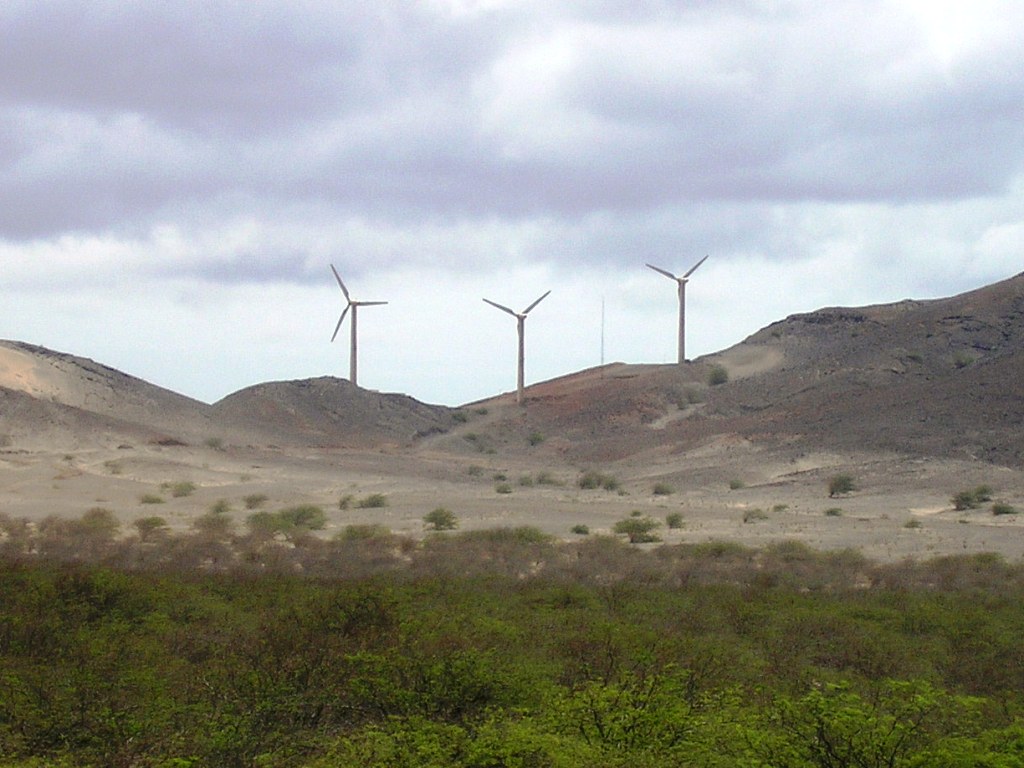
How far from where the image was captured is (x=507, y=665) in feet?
58.9

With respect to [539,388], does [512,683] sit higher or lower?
lower

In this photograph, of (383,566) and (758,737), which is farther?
(383,566)

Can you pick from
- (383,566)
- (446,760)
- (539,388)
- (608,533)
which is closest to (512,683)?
(446,760)

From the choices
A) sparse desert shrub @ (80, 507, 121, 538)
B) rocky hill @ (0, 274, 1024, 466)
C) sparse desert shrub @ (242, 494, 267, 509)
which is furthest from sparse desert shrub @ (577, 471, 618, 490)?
sparse desert shrub @ (80, 507, 121, 538)

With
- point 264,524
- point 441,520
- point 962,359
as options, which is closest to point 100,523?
point 264,524

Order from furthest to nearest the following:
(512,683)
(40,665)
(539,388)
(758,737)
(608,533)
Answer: (539,388) < (608,533) < (40,665) < (512,683) < (758,737)

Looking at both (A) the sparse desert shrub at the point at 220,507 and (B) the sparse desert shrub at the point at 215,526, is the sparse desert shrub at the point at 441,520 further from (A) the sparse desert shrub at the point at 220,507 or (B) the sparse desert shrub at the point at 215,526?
(A) the sparse desert shrub at the point at 220,507

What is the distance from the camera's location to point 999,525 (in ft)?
167

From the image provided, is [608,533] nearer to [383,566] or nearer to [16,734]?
[383,566]

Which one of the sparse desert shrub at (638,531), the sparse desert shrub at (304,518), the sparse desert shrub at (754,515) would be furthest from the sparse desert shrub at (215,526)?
the sparse desert shrub at (754,515)

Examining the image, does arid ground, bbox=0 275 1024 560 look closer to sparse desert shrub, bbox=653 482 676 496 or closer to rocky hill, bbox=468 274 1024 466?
sparse desert shrub, bbox=653 482 676 496

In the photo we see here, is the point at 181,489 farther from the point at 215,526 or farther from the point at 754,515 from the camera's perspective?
the point at 754,515

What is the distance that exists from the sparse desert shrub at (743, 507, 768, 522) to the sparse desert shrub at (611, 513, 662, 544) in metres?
6.86

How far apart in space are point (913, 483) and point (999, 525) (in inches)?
722
